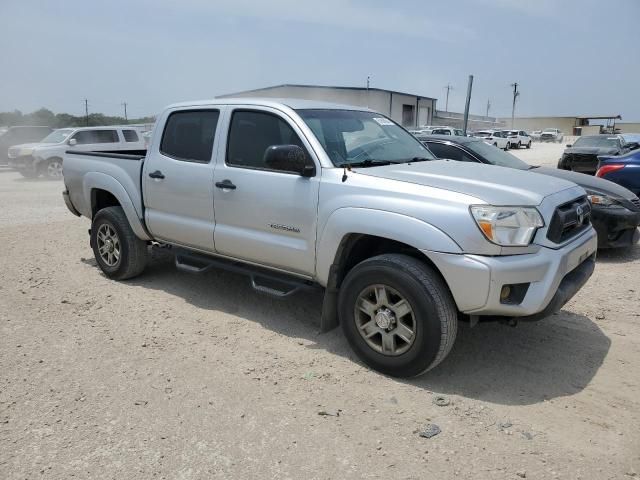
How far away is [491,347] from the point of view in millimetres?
4148

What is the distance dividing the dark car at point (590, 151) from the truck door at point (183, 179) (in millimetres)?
12915

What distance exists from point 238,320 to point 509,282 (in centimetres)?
245

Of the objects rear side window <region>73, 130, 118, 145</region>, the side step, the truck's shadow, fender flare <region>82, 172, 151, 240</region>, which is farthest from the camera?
rear side window <region>73, 130, 118, 145</region>

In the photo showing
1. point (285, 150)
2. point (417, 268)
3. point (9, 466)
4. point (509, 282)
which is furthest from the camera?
point (285, 150)

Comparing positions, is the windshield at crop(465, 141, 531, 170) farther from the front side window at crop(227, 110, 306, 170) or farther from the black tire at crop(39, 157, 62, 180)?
the black tire at crop(39, 157, 62, 180)

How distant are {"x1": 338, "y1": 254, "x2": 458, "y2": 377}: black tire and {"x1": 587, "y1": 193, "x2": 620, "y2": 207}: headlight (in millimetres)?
4271

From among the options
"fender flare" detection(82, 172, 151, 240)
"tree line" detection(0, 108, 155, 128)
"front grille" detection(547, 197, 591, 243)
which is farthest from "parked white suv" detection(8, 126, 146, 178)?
"tree line" detection(0, 108, 155, 128)

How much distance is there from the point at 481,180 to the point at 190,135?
268cm

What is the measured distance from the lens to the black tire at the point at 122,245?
5.58 metres

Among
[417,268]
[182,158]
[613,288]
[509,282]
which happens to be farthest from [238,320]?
[613,288]

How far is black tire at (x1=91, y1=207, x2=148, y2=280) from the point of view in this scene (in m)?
5.58

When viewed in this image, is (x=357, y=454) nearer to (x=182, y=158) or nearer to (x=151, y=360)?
(x=151, y=360)

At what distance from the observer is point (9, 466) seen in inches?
107

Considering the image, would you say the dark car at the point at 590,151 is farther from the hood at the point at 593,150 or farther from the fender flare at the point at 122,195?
the fender flare at the point at 122,195
